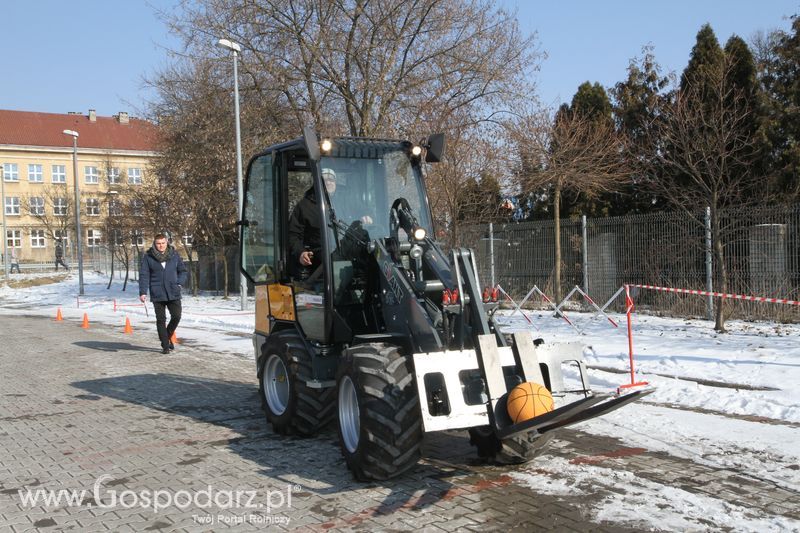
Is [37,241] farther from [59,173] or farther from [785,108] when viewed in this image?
[785,108]

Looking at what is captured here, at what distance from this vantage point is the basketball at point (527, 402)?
15.4 ft

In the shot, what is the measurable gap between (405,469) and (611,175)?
41.8ft

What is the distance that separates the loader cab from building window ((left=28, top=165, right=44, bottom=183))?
6768 cm

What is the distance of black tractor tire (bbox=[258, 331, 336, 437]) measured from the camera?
Result: 21.2 ft

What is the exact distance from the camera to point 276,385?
7.07 m

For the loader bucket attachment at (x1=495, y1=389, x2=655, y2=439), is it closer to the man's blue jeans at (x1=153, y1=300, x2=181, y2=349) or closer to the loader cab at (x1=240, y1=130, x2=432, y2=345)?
the loader cab at (x1=240, y1=130, x2=432, y2=345)

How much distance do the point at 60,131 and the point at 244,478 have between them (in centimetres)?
7279

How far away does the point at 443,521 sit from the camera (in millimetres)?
4461

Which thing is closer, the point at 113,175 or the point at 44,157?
the point at 113,175

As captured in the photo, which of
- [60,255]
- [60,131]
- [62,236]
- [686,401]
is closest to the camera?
[686,401]

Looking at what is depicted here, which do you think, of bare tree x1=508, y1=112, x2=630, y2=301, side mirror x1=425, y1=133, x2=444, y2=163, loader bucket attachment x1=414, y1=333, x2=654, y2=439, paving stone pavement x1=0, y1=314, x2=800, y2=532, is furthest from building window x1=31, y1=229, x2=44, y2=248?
loader bucket attachment x1=414, y1=333, x2=654, y2=439

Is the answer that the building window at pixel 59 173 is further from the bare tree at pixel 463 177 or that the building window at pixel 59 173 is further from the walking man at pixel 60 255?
the bare tree at pixel 463 177

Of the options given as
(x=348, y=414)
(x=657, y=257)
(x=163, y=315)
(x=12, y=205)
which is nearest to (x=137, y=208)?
(x=163, y=315)

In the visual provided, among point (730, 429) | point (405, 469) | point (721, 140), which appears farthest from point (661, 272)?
point (405, 469)
